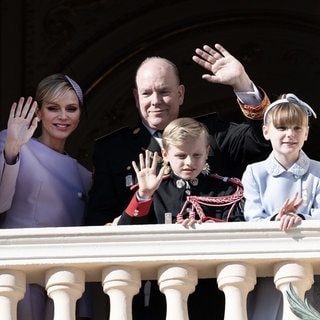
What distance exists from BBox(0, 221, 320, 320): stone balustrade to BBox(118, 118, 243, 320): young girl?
0.17m

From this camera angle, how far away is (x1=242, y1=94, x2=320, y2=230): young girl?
719cm

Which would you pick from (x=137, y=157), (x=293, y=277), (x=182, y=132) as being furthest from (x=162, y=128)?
(x=293, y=277)

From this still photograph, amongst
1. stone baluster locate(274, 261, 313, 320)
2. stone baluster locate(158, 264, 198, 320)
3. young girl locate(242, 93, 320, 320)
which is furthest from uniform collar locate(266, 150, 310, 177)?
stone baluster locate(158, 264, 198, 320)

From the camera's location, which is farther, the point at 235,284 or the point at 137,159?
the point at 137,159

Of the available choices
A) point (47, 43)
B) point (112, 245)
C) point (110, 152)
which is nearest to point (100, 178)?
point (110, 152)

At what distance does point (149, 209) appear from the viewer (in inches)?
286

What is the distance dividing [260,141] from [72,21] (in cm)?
460

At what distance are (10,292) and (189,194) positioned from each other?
79 centimetres

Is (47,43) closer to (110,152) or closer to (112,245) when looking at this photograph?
(110,152)

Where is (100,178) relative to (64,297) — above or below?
above

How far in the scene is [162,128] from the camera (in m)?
7.71

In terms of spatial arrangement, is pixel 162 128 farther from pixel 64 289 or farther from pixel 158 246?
pixel 64 289

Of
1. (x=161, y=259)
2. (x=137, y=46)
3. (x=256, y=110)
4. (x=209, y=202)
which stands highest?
(x=137, y=46)

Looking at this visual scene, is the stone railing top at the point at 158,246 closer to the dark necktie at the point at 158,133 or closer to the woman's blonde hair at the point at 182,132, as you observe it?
the woman's blonde hair at the point at 182,132
